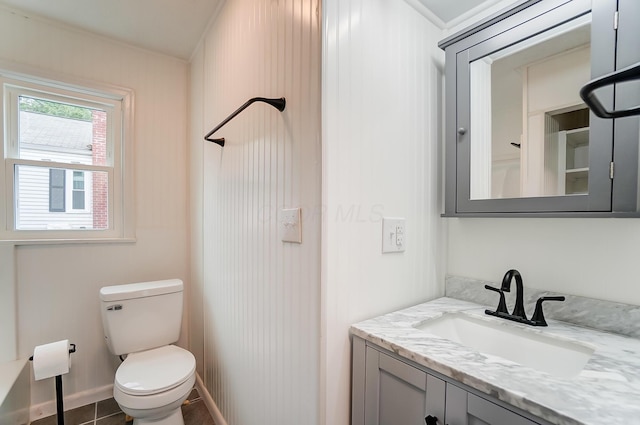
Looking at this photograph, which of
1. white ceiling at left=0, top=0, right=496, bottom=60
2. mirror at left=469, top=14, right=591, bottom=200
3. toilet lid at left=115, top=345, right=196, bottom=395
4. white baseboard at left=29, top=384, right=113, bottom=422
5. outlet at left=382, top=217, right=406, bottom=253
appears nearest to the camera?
mirror at left=469, top=14, right=591, bottom=200

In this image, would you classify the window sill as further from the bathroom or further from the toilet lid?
the toilet lid

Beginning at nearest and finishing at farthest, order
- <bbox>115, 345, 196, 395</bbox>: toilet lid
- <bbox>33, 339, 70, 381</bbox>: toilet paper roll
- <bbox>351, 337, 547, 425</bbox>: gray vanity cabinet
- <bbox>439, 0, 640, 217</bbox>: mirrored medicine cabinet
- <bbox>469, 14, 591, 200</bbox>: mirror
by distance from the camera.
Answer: <bbox>351, 337, 547, 425</bbox>: gray vanity cabinet → <bbox>439, 0, 640, 217</bbox>: mirrored medicine cabinet → <bbox>469, 14, 591, 200</bbox>: mirror → <bbox>33, 339, 70, 381</bbox>: toilet paper roll → <bbox>115, 345, 196, 395</bbox>: toilet lid

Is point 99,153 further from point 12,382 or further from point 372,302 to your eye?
point 372,302

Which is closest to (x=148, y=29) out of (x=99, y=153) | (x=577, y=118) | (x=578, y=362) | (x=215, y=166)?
(x=99, y=153)

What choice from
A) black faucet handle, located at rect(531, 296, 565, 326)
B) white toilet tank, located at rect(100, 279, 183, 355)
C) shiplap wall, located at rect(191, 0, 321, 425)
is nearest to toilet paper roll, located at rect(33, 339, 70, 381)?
white toilet tank, located at rect(100, 279, 183, 355)

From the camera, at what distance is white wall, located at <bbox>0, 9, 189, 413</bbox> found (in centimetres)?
172

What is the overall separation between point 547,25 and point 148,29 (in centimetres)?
219

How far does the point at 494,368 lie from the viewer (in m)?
0.66

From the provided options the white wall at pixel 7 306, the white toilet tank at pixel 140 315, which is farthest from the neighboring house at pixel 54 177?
the white toilet tank at pixel 140 315

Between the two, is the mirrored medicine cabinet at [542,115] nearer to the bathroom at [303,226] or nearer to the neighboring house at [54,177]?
the bathroom at [303,226]

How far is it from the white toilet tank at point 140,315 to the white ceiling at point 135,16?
66.8 inches

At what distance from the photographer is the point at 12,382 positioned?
1461 millimetres

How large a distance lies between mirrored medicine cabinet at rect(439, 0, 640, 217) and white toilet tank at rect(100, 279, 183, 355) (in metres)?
1.79

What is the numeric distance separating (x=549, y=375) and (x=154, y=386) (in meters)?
1.61
